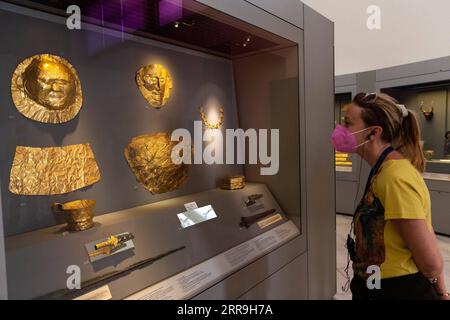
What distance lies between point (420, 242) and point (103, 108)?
1.50 metres

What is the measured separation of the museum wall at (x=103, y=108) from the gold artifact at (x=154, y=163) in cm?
3

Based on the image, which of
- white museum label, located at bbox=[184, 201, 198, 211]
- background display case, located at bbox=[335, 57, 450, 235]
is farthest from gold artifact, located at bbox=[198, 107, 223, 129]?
background display case, located at bbox=[335, 57, 450, 235]

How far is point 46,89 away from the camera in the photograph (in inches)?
52.6

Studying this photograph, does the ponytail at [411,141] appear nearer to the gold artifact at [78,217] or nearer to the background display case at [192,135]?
the background display case at [192,135]

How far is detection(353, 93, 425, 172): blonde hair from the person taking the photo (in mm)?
1211

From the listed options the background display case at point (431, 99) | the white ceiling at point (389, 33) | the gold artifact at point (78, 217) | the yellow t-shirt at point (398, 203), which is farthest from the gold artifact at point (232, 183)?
the white ceiling at point (389, 33)

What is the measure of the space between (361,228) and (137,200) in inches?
45.0

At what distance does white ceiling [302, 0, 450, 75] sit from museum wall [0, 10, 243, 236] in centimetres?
367

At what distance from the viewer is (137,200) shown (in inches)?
66.7

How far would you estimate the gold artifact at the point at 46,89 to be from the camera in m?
1.28

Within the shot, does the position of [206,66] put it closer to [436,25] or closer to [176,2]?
[176,2]

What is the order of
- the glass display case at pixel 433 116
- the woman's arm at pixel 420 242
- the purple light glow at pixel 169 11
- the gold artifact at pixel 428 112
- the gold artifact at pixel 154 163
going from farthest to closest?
the gold artifact at pixel 428 112, the glass display case at pixel 433 116, the gold artifact at pixel 154 163, the purple light glow at pixel 169 11, the woman's arm at pixel 420 242

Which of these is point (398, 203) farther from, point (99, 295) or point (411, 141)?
point (99, 295)

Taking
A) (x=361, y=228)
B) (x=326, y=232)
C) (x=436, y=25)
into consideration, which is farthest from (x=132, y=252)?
(x=436, y=25)
